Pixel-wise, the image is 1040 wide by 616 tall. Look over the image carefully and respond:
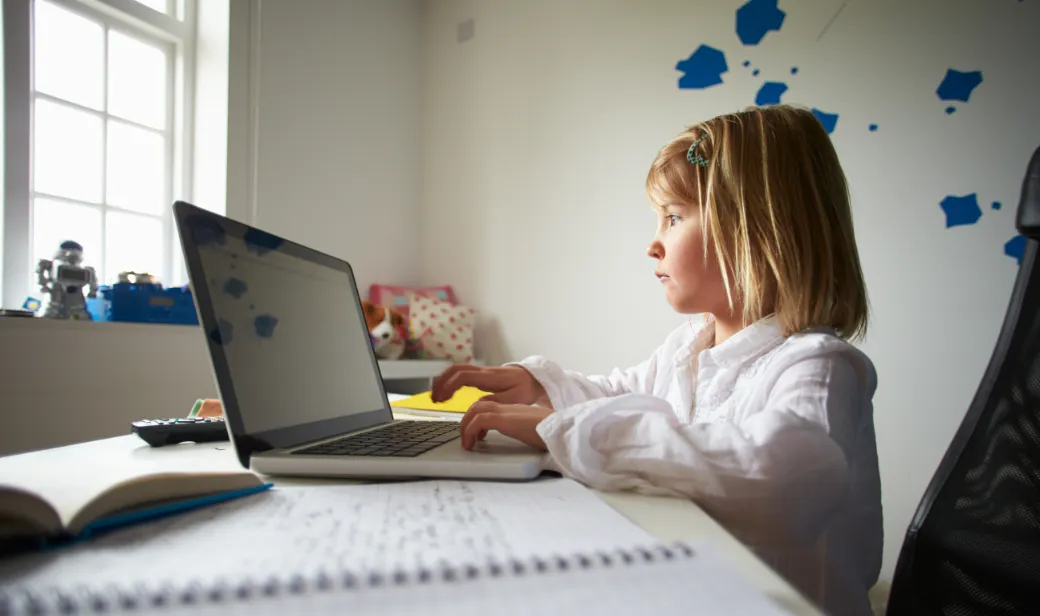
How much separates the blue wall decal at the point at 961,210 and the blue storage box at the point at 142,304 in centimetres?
205

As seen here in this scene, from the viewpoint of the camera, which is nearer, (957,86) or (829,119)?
(957,86)

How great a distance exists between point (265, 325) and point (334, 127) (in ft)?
6.80

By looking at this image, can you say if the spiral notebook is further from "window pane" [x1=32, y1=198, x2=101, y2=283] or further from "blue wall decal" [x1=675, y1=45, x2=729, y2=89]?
"blue wall decal" [x1=675, y1=45, x2=729, y2=89]

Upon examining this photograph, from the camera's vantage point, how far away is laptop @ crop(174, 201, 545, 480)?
0.48 meters

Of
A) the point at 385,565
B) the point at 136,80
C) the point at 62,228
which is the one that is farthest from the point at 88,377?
the point at 385,565

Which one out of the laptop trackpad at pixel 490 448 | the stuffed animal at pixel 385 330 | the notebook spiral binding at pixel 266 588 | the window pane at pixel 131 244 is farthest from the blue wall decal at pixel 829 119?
the window pane at pixel 131 244

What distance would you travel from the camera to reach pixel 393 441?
59cm

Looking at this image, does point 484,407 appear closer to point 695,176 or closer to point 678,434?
point 678,434

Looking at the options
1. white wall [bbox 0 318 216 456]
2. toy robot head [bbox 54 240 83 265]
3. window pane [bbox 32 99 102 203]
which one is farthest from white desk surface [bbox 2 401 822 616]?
window pane [bbox 32 99 102 203]

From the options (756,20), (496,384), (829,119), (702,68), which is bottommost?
(496,384)

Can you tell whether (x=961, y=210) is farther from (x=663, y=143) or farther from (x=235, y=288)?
(x=235, y=288)

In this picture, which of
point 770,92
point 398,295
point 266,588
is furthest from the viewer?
point 398,295

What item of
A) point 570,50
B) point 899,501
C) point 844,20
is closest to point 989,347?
point 899,501

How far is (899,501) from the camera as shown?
1.72 metres
